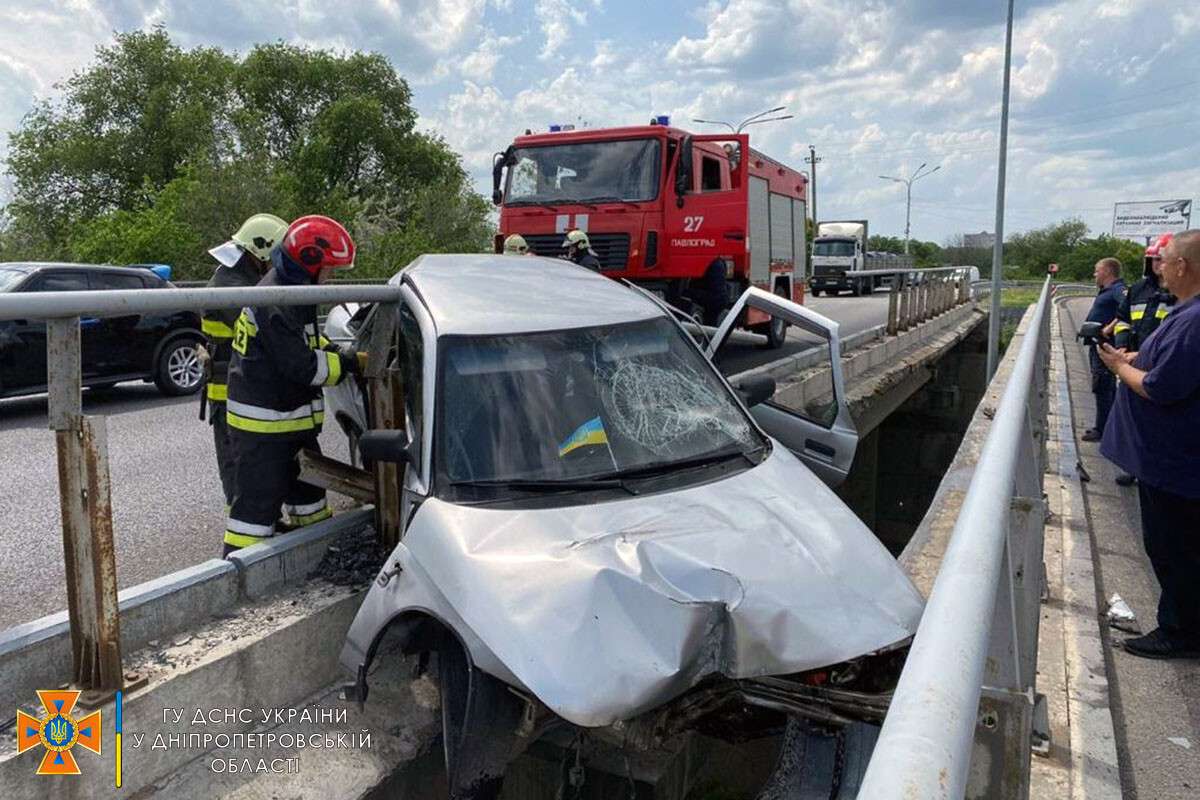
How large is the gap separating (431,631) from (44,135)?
4878 cm

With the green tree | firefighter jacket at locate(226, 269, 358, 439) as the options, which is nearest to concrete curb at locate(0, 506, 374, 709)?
firefighter jacket at locate(226, 269, 358, 439)

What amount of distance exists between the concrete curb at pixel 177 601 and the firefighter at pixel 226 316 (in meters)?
0.66

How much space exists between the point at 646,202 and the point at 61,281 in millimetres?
6472

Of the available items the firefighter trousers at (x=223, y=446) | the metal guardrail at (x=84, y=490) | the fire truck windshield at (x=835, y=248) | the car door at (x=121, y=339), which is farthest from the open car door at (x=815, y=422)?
the fire truck windshield at (x=835, y=248)

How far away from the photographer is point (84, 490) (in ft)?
9.09

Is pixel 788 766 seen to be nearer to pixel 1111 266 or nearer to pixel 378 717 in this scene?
pixel 378 717

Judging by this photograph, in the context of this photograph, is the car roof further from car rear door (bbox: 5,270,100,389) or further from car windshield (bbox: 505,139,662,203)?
car windshield (bbox: 505,139,662,203)

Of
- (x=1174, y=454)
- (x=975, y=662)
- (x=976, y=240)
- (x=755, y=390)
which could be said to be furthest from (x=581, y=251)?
(x=976, y=240)

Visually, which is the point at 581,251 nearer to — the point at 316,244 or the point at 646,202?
the point at 646,202

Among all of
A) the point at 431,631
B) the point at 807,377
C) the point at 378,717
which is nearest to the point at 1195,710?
the point at 431,631

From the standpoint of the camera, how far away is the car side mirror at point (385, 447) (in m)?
3.50

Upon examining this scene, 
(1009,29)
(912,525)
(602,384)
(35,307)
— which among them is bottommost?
(912,525)

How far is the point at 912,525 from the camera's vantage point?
19.7 metres

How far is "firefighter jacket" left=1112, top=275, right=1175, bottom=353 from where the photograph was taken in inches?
246
